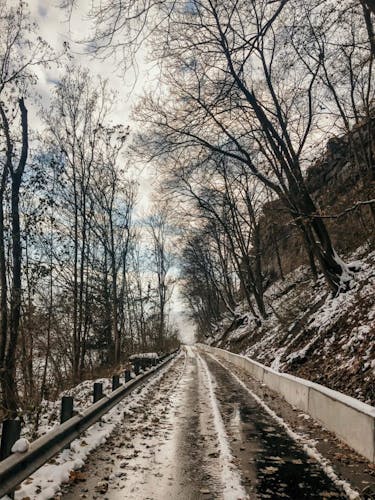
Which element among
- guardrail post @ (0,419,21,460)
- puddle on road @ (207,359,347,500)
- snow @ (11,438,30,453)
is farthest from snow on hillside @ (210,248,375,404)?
guardrail post @ (0,419,21,460)

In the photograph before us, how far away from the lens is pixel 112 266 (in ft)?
81.0

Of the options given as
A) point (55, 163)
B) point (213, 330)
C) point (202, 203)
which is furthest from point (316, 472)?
point (213, 330)

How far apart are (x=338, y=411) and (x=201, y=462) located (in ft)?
8.32

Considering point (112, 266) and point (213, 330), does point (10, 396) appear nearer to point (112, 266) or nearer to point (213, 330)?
point (112, 266)

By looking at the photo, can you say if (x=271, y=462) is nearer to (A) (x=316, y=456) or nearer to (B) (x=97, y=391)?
(A) (x=316, y=456)

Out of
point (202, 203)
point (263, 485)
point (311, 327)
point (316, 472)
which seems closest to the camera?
point (263, 485)

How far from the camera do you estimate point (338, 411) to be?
22.0 ft

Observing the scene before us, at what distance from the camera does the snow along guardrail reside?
5484 mm

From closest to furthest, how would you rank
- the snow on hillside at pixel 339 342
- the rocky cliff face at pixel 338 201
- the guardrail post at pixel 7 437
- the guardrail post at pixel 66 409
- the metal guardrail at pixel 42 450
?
the metal guardrail at pixel 42 450, the guardrail post at pixel 7 437, the guardrail post at pixel 66 409, the snow on hillside at pixel 339 342, the rocky cliff face at pixel 338 201

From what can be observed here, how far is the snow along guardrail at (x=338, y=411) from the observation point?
216 inches

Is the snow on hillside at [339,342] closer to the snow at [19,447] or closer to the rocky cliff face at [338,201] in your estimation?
the rocky cliff face at [338,201]

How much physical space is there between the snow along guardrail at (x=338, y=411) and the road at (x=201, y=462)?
73 centimetres

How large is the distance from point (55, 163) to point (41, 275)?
16.3 ft

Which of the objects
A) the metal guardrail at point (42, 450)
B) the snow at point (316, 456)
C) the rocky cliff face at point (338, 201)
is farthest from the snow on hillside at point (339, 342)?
the metal guardrail at point (42, 450)
